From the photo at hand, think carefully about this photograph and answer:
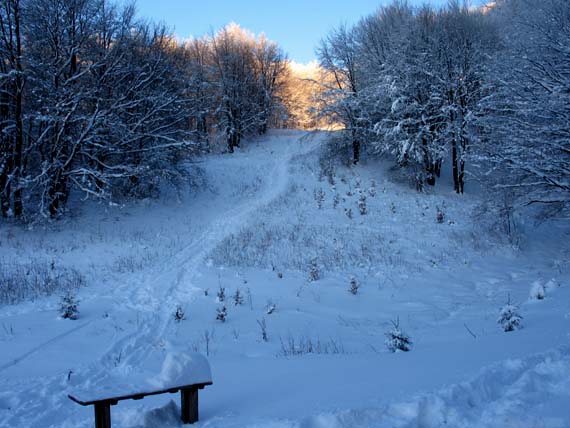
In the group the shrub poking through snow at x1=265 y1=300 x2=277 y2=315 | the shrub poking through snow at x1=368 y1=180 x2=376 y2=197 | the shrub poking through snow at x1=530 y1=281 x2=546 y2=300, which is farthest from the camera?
the shrub poking through snow at x1=368 y1=180 x2=376 y2=197

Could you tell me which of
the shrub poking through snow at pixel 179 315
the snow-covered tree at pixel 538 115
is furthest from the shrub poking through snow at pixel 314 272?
the snow-covered tree at pixel 538 115

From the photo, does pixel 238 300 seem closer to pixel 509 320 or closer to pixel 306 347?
pixel 306 347

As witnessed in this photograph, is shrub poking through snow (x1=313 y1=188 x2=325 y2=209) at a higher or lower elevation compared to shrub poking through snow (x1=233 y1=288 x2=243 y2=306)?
higher

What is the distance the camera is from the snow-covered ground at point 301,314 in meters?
3.96

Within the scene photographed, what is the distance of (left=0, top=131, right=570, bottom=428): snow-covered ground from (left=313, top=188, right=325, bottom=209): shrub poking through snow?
2.09 feet

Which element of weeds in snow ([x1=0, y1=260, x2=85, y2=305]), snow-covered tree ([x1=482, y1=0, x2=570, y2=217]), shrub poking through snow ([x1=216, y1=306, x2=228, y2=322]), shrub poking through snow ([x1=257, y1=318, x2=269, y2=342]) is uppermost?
snow-covered tree ([x1=482, y1=0, x2=570, y2=217])

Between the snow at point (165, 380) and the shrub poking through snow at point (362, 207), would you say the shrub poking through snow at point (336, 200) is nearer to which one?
the shrub poking through snow at point (362, 207)

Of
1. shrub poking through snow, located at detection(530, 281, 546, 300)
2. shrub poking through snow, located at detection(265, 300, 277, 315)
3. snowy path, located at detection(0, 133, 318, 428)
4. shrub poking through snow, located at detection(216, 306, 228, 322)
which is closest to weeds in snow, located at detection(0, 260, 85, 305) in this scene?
snowy path, located at detection(0, 133, 318, 428)

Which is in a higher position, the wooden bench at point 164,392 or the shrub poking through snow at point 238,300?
the wooden bench at point 164,392

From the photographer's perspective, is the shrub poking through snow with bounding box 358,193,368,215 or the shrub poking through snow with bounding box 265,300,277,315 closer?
the shrub poking through snow with bounding box 265,300,277,315

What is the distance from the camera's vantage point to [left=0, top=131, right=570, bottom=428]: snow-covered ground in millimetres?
3955

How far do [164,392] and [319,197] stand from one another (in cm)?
1818

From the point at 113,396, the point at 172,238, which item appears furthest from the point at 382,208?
the point at 113,396

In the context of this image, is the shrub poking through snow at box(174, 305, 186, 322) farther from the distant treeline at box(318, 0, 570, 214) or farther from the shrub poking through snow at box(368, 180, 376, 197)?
the shrub poking through snow at box(368, 180, 376, 197)
